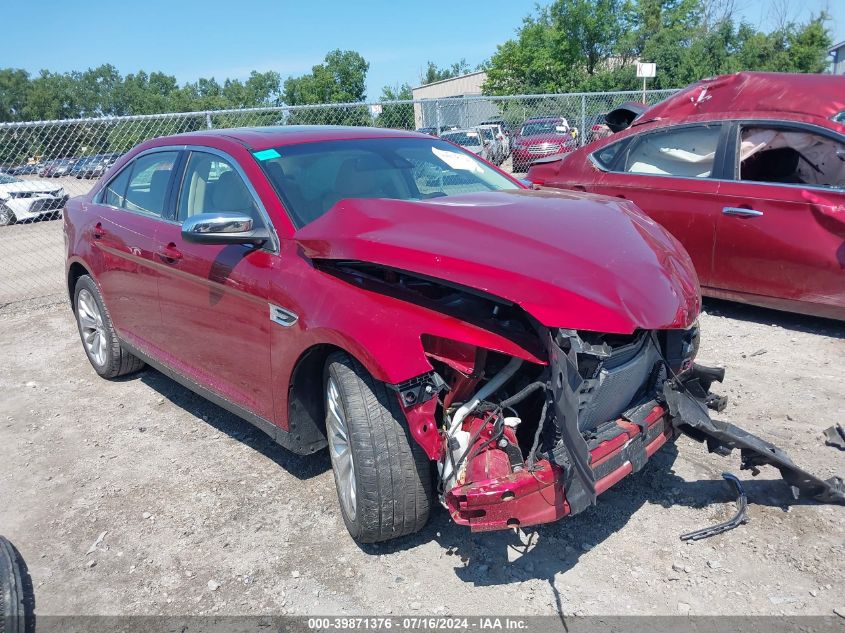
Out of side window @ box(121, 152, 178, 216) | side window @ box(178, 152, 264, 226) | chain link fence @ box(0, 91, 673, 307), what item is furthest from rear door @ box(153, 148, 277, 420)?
chain link fence @ box(0, 91, 673, 307)

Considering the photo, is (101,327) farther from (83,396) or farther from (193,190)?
(193,190)

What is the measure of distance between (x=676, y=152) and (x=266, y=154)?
3.82 m

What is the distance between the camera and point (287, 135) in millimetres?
4031

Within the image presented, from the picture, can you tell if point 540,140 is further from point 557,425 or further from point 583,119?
point 557,425

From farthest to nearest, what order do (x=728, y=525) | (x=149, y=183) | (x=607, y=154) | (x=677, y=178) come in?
(x=607, y=154) < (x=677, y=178) < (x=149, y=183) < (x=728, y=525)

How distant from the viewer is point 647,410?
296cm

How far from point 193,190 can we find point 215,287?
76 cm

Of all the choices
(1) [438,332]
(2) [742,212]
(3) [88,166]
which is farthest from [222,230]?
(3) [88,166]

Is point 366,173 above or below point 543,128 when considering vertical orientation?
above

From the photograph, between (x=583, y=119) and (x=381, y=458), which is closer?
(x=381, y=458)

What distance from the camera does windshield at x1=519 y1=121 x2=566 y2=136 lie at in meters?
14.6

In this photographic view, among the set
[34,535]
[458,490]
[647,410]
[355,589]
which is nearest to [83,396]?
[34,535]

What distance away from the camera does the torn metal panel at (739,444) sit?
294 cm

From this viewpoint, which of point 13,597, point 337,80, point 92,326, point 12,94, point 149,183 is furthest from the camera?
point 12,94
